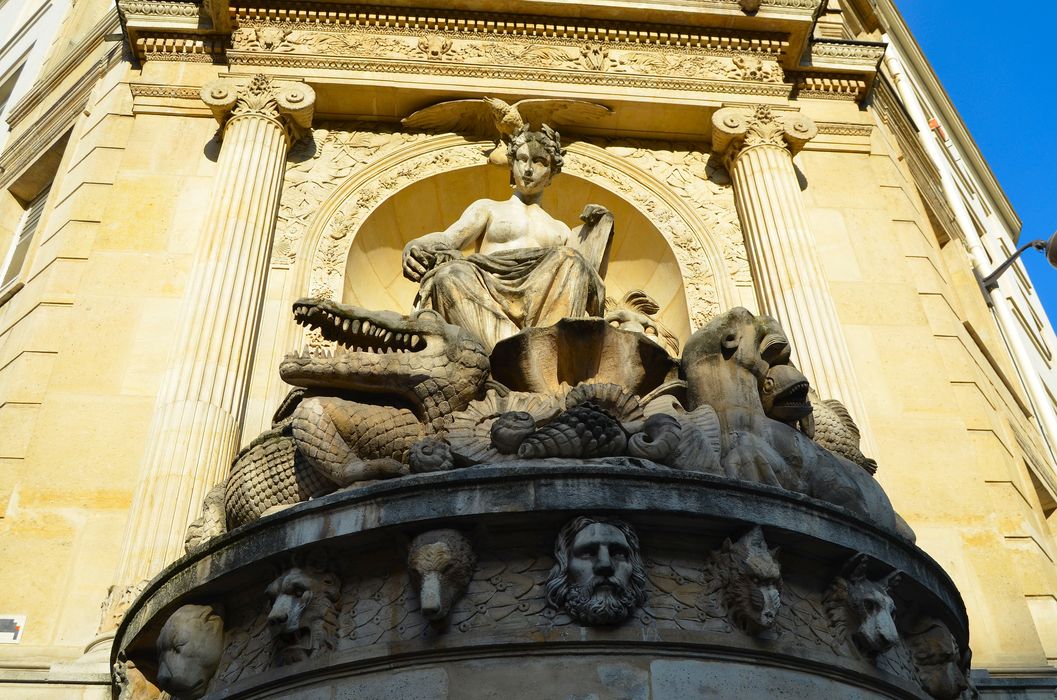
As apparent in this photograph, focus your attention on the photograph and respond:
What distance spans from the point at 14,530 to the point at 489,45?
22.5 feet

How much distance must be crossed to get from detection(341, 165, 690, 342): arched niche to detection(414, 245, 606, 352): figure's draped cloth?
2963mm

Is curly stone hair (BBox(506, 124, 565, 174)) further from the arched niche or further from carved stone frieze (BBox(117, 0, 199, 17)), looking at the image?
carved stone frieze (BBox(117, 0, 199, 17))

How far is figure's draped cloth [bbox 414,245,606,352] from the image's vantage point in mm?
8195

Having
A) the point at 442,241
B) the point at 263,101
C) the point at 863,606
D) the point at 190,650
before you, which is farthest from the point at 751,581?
the point at 263,101

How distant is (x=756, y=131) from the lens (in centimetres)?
1167

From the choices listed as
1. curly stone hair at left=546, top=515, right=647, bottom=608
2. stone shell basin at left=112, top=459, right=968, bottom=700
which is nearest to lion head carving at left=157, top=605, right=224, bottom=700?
stone shell basin at left=112, top=459, right=968, bottom=700

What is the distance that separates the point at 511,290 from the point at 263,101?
430cm

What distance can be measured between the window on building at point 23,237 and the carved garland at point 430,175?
4.40 metres

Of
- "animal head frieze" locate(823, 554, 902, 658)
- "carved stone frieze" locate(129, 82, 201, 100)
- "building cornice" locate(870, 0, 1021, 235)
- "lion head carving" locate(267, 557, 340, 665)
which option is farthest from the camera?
"building cornice" locate(870, 0, 1021, 235)

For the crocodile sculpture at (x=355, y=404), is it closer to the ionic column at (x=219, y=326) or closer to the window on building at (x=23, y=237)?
the ionic column at (x=219, y=326)

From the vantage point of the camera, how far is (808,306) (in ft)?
33.6

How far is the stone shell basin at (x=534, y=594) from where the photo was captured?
513cm

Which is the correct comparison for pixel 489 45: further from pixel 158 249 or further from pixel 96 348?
pixel 96 348

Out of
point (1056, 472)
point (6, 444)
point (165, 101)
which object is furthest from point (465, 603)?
point (1056, 472)
